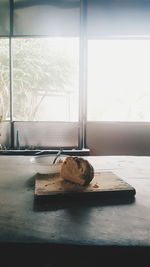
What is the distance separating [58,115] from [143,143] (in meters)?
1.37

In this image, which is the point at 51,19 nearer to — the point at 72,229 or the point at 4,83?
the point at 4,83

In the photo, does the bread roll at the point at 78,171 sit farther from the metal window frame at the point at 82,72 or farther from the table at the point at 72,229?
the metal window frame at the point at 82,72

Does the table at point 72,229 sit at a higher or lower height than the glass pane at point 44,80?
lower

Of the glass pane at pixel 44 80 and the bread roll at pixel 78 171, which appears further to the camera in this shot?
the glass pane at pixel 44 80

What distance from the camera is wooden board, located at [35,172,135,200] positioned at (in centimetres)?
81

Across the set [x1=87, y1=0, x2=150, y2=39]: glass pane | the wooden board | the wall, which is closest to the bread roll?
the wooden board

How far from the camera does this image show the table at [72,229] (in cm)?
53

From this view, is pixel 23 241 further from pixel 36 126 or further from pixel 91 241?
pixel 36 126

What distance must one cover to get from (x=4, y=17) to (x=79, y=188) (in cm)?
369

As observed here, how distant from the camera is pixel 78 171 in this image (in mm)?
875

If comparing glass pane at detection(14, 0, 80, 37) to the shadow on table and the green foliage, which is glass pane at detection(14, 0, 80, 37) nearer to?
the green foliage

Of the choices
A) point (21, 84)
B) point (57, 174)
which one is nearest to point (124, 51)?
point (21, 84)

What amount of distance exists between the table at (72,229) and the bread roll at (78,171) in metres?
0.11

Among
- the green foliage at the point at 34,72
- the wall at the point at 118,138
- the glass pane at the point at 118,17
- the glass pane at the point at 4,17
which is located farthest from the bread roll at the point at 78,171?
the glass pane at the point at 4,17
